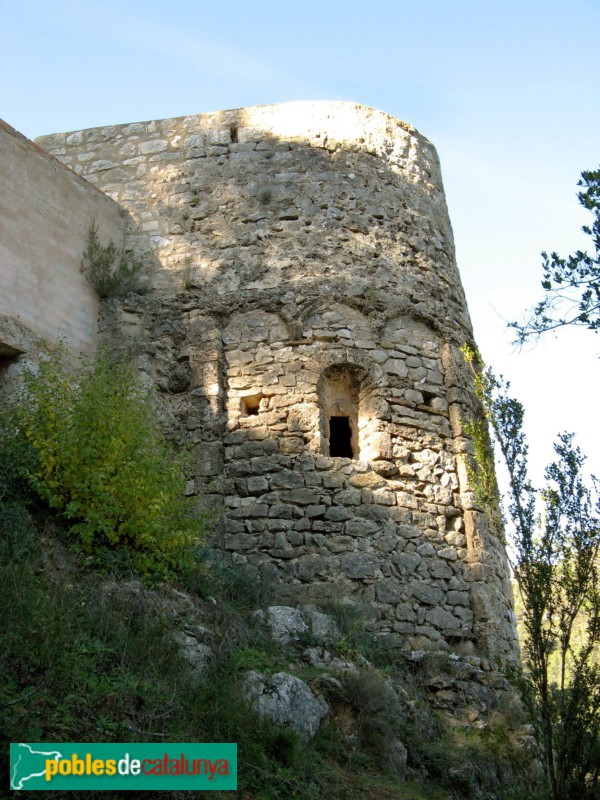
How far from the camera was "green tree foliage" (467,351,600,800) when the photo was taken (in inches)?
275

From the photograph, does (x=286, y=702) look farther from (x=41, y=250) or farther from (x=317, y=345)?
(x=41, y=250)

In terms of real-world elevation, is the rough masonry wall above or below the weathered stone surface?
above

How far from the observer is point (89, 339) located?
10289 mm

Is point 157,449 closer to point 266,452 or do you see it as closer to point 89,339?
point 266,452

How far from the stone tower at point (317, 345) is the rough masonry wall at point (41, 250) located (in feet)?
1.49

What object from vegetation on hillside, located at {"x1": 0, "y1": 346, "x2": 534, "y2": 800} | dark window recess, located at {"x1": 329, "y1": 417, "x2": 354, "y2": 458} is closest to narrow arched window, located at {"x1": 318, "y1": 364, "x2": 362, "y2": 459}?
dark window recess, located at {"x1": 329, "y1": 417, "x2": 354, "y2": 458}

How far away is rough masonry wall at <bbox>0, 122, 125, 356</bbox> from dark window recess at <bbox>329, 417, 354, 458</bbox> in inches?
114

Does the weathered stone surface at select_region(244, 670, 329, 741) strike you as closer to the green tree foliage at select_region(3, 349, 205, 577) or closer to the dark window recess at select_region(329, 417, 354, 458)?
the green tree foliage at select_region(3, 349, 205, 577)

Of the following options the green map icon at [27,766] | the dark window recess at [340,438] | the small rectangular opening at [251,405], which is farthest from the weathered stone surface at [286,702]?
the dark window recess at [340,438]

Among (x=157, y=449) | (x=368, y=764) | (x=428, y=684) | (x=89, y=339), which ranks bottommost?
(x=368, y=764)

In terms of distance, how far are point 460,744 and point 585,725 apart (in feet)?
3.69

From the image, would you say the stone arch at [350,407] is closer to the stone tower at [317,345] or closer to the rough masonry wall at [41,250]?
the stone tower at [317,345]

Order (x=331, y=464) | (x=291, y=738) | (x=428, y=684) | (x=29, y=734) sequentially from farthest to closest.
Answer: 1. (x=331, y=464)
2. (x=428, y=684)
3. (x=291, y=738)
4. (x=29, y=734)

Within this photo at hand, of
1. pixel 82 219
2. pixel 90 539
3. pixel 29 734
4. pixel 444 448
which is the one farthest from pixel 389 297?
pixel 29 734
